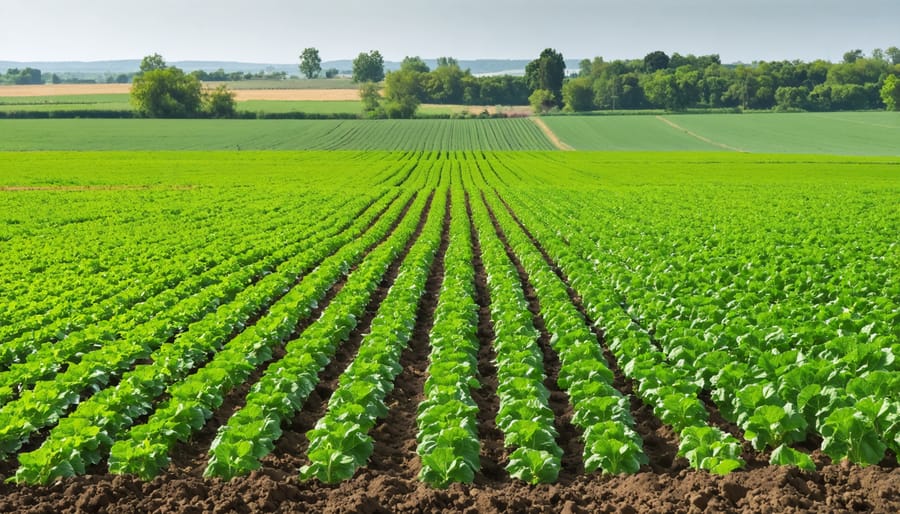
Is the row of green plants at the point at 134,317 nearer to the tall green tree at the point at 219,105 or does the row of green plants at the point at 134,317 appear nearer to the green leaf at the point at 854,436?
the green leaf at the point at 854,436

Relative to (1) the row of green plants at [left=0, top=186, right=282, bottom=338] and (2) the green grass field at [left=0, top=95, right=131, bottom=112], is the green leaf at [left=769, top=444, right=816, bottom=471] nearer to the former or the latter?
(1) the row of green plants at [left=0, top=186, right=282, bottom=338]

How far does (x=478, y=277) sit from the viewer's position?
19.7m

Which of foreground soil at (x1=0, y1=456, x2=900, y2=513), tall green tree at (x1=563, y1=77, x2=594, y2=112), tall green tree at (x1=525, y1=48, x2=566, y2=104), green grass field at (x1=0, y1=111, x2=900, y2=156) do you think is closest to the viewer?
foreground soil at (x1=0, y1=456, x2=900, y2=513)

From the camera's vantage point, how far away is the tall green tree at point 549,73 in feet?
606

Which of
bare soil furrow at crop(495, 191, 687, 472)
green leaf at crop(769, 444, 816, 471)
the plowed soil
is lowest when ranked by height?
bare soil furrow at crop(495, 191, 687, 472)

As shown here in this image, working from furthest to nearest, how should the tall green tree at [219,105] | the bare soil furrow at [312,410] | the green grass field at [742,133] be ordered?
the tall green tree at [219,105], the green grass field at [742,133], the bare soil furrow at [312,410]

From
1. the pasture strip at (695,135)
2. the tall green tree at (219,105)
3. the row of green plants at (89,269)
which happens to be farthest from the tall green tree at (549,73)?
the row of green plants at (89,269)

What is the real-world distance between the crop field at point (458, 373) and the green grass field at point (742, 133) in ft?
258

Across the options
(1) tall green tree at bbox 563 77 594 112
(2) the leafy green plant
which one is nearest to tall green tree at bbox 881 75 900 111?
(1) tall green tree at bbox 563 77 594 112

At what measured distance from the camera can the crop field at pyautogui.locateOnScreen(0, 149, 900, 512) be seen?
693 cm

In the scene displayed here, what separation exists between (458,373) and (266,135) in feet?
353

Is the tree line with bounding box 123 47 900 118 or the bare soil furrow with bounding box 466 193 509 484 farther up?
the tree line with bounding box 123 47 900 118

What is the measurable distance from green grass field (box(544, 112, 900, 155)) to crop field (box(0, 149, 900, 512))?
78.5 meters

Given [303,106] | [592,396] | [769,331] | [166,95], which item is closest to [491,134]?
[303,106]
